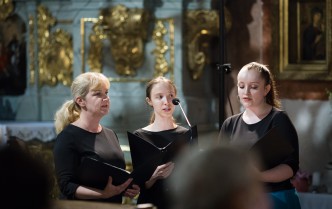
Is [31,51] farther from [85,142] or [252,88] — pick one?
[252,88]

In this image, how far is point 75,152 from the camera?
4.13 metres

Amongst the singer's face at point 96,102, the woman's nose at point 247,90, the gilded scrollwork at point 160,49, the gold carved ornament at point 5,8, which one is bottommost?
the singer's face at point 96,102

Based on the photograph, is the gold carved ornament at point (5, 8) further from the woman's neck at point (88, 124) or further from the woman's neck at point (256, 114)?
the woman's neck at point (256, 114)

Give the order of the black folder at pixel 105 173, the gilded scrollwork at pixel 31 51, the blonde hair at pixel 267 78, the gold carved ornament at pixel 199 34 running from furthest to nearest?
the gilded scrollwork at pixel 31 51 < the gold carved ornament at pixel 199 34 < the blonde hair at pixel 267 78 < the black folder at pixel 105 173

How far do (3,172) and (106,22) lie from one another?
618 cm

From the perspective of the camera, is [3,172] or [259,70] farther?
[259,70]

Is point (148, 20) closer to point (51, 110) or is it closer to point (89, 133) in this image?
point (51, 110)

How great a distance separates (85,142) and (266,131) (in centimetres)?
Answer: 91

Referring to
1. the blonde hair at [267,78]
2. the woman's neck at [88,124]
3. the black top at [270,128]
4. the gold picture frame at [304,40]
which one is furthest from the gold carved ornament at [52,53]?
the black top at [270,128]

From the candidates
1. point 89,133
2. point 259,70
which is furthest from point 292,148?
point 89,133

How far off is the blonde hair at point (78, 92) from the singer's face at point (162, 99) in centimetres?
35

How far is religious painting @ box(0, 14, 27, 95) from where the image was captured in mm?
8742

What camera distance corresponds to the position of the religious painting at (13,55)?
8.74 m

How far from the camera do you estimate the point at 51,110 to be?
8516mm
